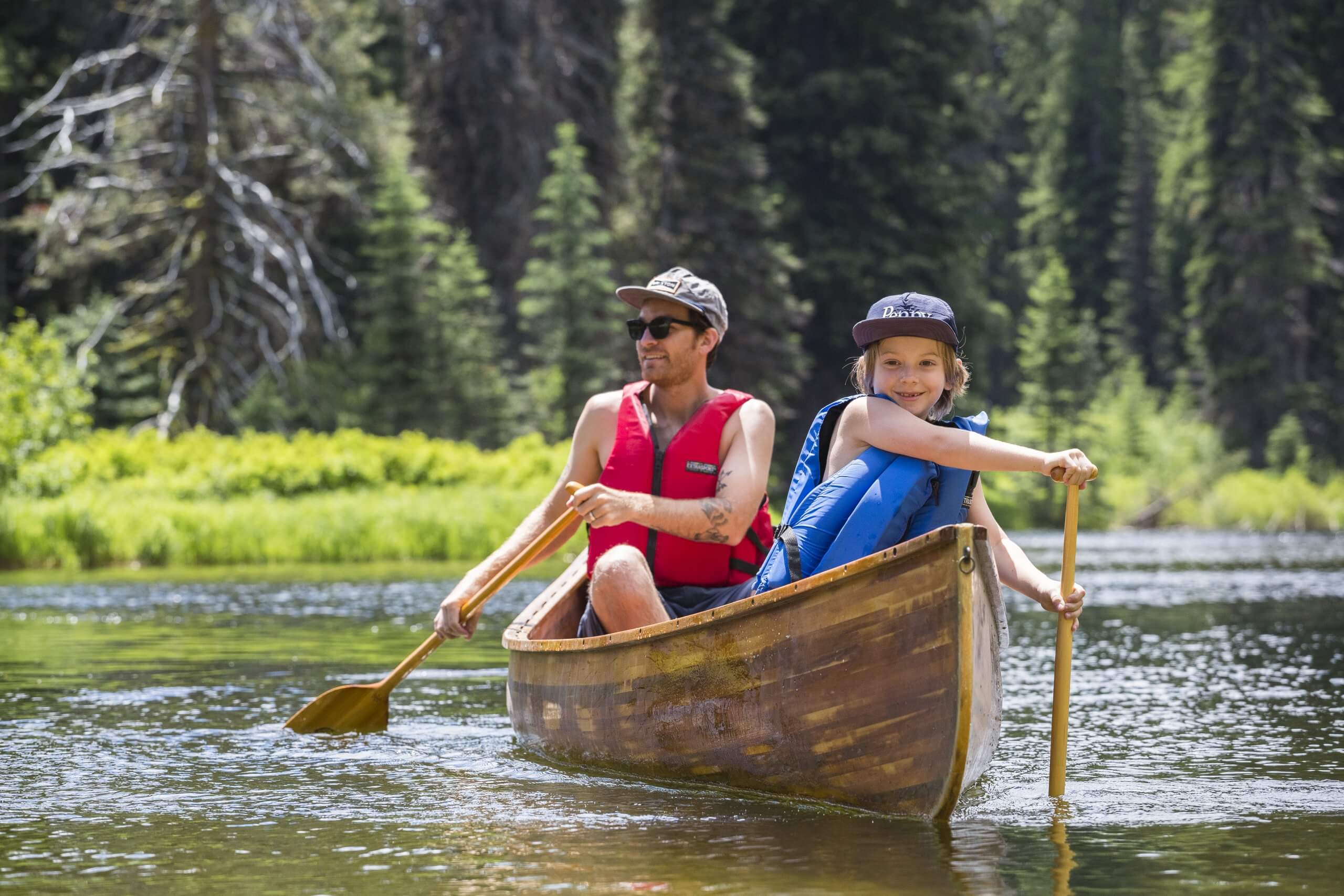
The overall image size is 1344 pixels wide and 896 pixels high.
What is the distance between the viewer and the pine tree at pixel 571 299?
29781 mm

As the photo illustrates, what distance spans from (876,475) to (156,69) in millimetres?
23285

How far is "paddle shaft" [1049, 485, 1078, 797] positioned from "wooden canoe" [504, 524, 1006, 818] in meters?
0.18

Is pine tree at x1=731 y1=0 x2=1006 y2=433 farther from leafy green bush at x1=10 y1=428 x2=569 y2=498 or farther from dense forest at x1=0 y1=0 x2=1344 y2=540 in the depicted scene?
leafy green bush at x1=10 y1=428 x2=569 y2=498

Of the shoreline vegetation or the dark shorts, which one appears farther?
the shoreline vegetation

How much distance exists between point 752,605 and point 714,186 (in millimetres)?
26129

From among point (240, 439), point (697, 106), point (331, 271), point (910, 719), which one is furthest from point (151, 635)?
point (697, 106)

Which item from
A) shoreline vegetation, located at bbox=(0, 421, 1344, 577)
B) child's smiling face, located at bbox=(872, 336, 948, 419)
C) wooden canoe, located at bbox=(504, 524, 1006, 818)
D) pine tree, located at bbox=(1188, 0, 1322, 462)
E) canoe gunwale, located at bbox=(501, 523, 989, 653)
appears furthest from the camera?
pine tree, located at bbox=(1188, 0, 1322, 462)

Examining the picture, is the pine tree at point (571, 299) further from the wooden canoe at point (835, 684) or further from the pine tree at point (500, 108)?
the wooden canoe at point (835, 684)

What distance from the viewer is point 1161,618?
1282cm

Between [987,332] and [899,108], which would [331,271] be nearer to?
[899,108]

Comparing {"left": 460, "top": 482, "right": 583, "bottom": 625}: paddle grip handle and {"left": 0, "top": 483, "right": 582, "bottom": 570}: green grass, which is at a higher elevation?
{"left": 460, "top": 482, "right": 583, "bottom": 625}: paddle grip handle

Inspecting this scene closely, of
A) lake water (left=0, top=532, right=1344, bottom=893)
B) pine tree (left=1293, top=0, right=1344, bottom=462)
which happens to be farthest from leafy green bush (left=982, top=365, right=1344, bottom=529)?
lake water (left=0, top=532, right=1344, bottom=893)

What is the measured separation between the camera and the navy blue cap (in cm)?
530

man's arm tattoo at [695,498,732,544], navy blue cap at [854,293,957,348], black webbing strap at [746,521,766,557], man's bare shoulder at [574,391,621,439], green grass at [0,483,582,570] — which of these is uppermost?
navy blue cap at [854,293,957,348]
